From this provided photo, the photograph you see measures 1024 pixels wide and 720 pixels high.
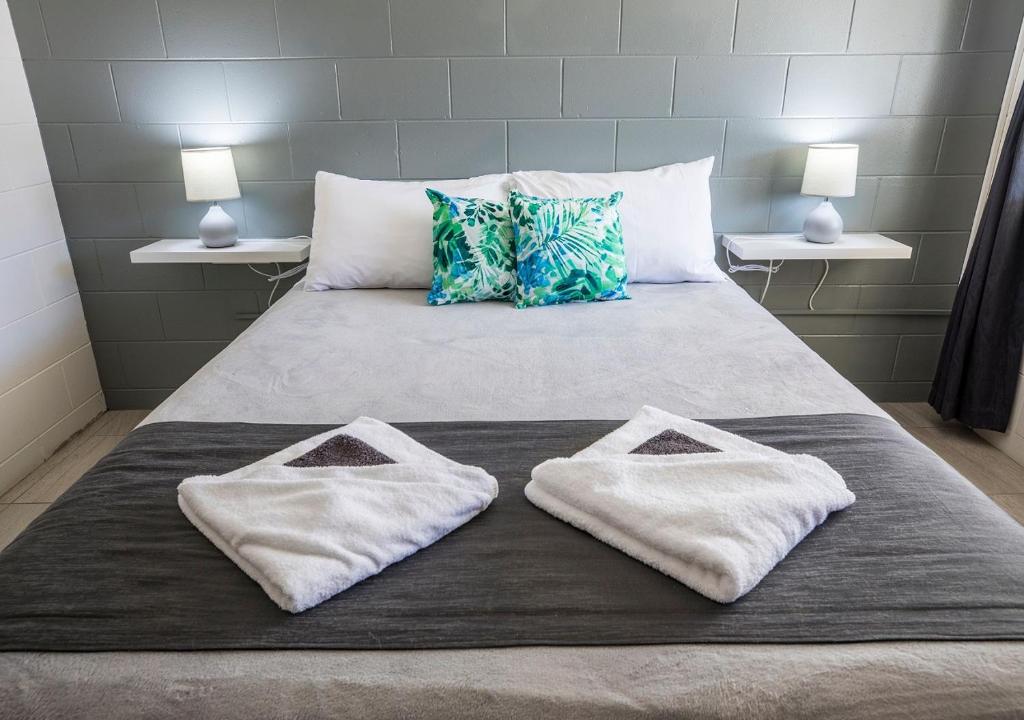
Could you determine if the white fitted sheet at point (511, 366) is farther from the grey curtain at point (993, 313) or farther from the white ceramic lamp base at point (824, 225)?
the grey curtain at point (993, 313)

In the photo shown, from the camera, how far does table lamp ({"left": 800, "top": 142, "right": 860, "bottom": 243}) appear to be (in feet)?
7.89

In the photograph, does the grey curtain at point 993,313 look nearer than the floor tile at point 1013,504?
No

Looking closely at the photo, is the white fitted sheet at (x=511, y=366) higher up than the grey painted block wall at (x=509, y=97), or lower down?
lower down

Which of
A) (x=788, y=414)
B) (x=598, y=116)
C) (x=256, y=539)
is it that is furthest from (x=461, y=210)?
(x=256, y=539)

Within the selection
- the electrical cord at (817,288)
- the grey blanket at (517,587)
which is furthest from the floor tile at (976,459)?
the grey blanket at (517,587)

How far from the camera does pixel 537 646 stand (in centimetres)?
86

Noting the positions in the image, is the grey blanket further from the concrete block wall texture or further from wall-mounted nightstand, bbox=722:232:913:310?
the concrete block wall texture

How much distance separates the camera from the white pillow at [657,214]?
7.54ft

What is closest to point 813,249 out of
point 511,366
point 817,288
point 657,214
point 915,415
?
point 817,288

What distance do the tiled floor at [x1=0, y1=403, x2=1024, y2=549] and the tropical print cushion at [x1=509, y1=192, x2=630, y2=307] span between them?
56.1 inches

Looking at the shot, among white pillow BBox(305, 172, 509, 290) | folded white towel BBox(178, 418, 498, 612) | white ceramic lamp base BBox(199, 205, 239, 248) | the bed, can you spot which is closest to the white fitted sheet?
the bed

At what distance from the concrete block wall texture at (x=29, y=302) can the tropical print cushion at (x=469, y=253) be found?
5.02ft

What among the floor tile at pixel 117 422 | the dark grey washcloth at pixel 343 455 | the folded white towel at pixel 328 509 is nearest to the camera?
the folded white towel at pixel 328 509

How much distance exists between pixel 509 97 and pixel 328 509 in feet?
6.38
